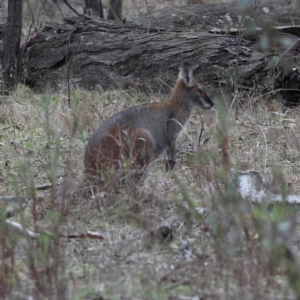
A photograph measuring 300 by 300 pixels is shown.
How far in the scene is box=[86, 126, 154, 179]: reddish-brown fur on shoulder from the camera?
16.1ft

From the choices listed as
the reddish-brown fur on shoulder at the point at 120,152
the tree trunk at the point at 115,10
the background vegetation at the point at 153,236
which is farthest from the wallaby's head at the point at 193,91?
the tree trunk at the point at 115,10

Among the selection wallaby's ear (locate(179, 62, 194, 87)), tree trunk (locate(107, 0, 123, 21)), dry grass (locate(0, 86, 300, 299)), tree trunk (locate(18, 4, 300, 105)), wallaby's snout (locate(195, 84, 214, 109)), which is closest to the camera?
dry grass (locate(0, 86, 300, 299))

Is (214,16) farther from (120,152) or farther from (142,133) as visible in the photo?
(120,152)

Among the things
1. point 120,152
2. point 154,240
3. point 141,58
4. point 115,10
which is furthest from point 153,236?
point 115,10

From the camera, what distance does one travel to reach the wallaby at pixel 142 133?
5102 mm

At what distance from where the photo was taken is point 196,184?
544cm

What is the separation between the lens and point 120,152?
490cm

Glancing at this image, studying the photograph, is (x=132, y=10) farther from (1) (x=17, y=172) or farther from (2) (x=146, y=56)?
(1) (x=17, y=172)

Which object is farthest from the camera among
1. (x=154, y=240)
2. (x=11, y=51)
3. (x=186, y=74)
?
(x=11, y=51)

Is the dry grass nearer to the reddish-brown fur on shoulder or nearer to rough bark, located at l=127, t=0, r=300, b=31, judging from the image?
the reddish-brown fur on shoulder

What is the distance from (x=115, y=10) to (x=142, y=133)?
866cm

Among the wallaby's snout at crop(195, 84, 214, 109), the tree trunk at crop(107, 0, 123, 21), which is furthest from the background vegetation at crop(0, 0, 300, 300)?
the tree trunk at crop(107, 0, 123, 21)

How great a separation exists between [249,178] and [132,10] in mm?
11142

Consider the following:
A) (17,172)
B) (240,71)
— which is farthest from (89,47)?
(17,172)
